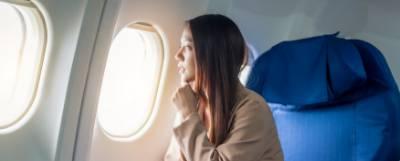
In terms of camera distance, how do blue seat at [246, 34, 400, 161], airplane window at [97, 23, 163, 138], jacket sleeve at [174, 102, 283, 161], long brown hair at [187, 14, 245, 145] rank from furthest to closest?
airplane window at [97, 23, 163, 138] < blue seat at [246, 34, 400, 161] < long brown hair at [187, 14, 245, 145] < jacket sleeve at [174, 102, 283, 161]

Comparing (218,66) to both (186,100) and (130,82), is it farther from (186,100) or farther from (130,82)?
(130,82)

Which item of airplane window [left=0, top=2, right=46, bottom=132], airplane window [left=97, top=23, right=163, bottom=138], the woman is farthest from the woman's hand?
airplane window [left=0, top=2, right=46, bottom=132]

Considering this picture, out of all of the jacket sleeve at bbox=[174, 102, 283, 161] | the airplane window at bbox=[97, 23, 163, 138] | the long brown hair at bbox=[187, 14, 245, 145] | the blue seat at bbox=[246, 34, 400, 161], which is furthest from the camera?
the airplane window at bbox=[97, 23, 163, 138]

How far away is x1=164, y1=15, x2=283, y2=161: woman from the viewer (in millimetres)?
1586

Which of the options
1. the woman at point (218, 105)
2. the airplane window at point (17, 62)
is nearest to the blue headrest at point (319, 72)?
the woman at point (218, 105)

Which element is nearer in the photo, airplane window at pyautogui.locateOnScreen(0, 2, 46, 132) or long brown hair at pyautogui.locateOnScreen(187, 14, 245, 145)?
long brown hair at pyautogui.locateOnScreen(187, 14, 245, 145)

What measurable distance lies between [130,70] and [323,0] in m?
1.01

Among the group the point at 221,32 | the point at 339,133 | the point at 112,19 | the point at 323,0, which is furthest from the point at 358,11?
the point at 112,19

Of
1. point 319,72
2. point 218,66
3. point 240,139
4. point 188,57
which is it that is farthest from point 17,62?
point 319,72

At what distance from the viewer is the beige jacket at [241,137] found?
5.14ft

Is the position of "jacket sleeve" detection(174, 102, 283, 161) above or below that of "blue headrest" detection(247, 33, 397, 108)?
below

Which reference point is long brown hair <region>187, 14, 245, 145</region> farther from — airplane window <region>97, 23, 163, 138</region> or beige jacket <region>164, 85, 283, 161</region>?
airplane window <region>97, 23, 163, 138</region>

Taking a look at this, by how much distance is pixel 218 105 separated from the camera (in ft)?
5.49

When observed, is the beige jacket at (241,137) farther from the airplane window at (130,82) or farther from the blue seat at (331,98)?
the airplane window at (130,82)
